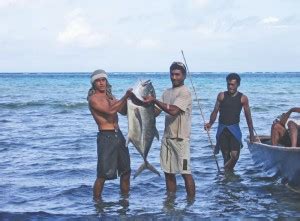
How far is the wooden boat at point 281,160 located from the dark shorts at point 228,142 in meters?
0.42

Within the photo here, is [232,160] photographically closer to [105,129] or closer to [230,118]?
[230,118]

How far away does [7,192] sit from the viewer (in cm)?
926

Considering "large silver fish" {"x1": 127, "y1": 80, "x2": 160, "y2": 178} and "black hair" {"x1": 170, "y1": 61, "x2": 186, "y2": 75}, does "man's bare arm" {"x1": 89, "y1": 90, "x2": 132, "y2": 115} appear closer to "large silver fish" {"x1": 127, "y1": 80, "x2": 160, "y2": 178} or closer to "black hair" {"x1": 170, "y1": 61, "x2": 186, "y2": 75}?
"large silver fish" {"x1": 127, "y1": 80, "x2": 160, "y2": 178}

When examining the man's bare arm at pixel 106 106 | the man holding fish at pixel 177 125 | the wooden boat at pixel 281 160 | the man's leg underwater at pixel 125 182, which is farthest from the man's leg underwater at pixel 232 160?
the man's bare arm at pixel 106 106

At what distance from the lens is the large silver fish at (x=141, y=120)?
711cm

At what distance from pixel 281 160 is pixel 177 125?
92.9 inches

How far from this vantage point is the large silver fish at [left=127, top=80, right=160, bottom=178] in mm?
7113

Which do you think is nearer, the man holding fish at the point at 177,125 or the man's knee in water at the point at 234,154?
the man holding fish at the point at 177,125

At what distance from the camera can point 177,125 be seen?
25.2 ft

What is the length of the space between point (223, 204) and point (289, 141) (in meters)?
2.29

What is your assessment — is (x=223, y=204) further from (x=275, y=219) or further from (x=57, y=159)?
(x=57, y=159)

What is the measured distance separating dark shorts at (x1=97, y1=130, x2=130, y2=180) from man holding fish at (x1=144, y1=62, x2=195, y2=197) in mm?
638

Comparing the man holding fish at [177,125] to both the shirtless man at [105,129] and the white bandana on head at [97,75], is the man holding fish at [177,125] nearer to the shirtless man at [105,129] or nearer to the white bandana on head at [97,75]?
the shirtless man at [105,129]

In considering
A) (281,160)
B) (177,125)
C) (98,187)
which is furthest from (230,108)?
(98,187)
